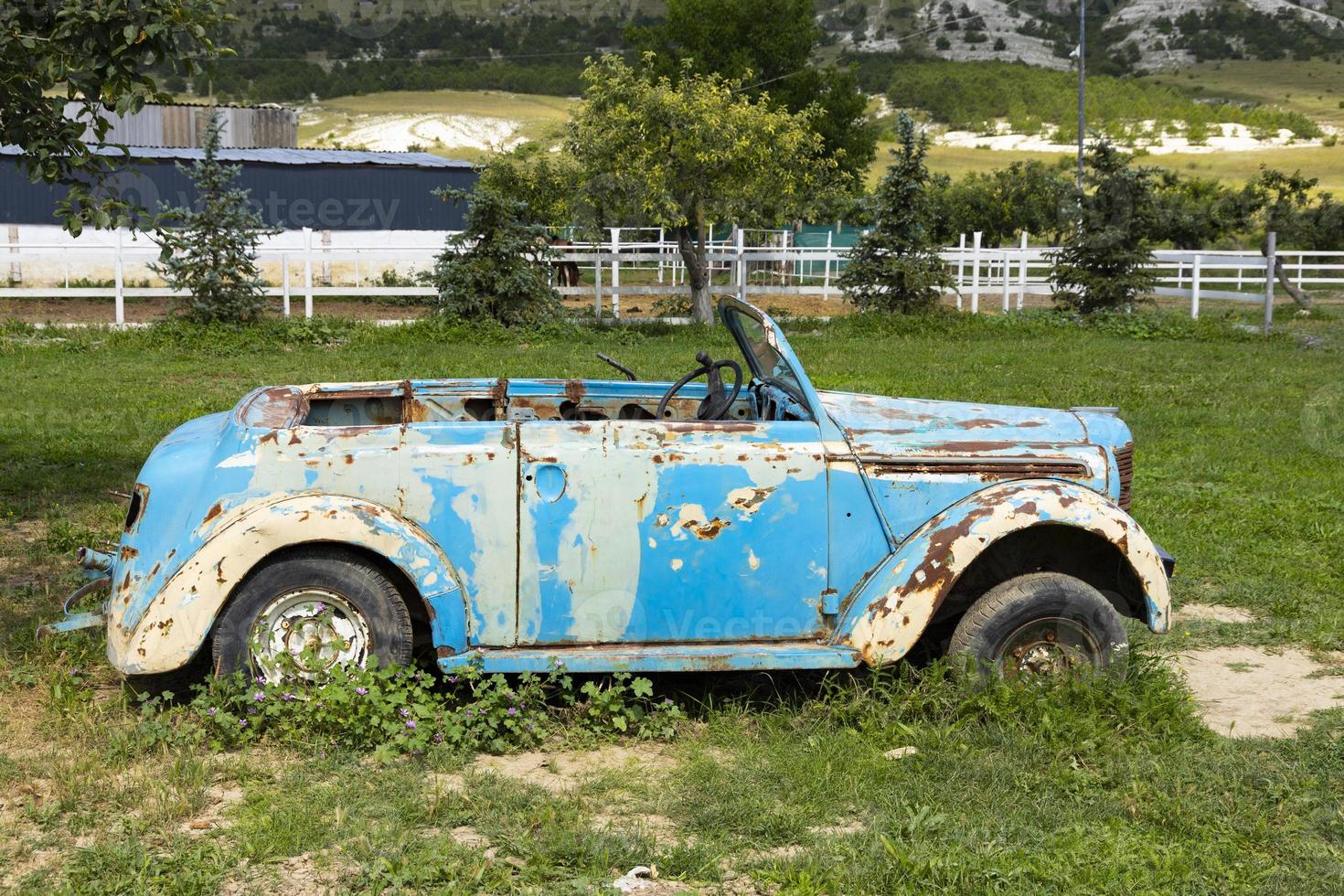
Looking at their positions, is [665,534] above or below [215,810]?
above

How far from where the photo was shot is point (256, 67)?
11462 cm

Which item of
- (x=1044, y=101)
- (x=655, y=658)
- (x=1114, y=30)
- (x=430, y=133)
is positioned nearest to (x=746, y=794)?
(x=655, y=658)

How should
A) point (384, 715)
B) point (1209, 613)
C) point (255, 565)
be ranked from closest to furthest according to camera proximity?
point (384, 715) < point (255, 565) < point (1209, 613)

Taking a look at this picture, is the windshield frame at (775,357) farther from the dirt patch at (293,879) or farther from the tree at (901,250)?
the tree at (901,250)

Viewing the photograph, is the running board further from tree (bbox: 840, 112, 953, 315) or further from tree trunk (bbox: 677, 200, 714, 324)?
tree (bbox: 840, 112, 953, 315)

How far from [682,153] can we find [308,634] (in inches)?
651

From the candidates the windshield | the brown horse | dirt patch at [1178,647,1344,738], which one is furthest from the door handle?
the brown horse

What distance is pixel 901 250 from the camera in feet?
73.8

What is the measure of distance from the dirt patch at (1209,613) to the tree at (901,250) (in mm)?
15519

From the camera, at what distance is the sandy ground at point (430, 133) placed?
8725 centimetres

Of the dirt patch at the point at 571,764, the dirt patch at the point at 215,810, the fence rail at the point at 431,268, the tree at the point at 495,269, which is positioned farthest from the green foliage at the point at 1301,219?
the dirt patch at the point at 215,810

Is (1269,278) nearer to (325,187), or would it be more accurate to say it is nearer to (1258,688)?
(1258,688)

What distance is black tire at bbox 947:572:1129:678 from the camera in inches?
198

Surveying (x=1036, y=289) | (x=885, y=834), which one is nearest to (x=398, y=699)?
(x=885, y=834)
